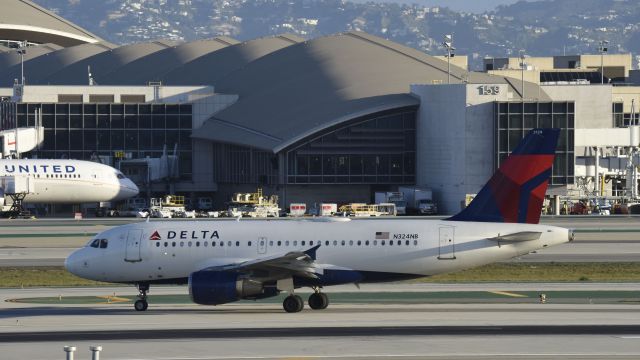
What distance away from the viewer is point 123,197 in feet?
397

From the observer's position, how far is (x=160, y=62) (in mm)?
177500

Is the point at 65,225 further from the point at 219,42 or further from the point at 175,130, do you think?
the point at 219,42

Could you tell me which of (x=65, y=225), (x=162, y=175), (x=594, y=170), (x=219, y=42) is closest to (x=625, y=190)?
(x=594, y=170)

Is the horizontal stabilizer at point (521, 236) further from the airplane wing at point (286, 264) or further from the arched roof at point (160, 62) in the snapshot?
the arched roof at point (160, 62)

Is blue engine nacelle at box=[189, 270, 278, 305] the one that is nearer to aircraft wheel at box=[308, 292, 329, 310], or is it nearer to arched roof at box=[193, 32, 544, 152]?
aircraft wheel at box=[308, 292, 329, 310]

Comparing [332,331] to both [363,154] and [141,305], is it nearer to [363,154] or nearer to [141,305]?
[141,305]

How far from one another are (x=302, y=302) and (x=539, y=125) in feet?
255

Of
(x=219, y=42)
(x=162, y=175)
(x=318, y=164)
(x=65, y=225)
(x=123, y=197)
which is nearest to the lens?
(x=65, y=225)

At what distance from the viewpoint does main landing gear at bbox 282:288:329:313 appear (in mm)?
50469

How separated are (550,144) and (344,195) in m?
80.6

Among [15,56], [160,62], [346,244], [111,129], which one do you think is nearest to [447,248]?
[346,244]

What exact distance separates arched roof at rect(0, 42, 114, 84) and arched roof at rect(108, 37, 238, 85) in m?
11.9

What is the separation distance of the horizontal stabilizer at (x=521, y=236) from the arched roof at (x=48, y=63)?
138248 millimetres

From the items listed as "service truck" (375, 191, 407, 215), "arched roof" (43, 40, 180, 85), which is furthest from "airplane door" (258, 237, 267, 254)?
"arched roof" (43, 40, 180, 85)
